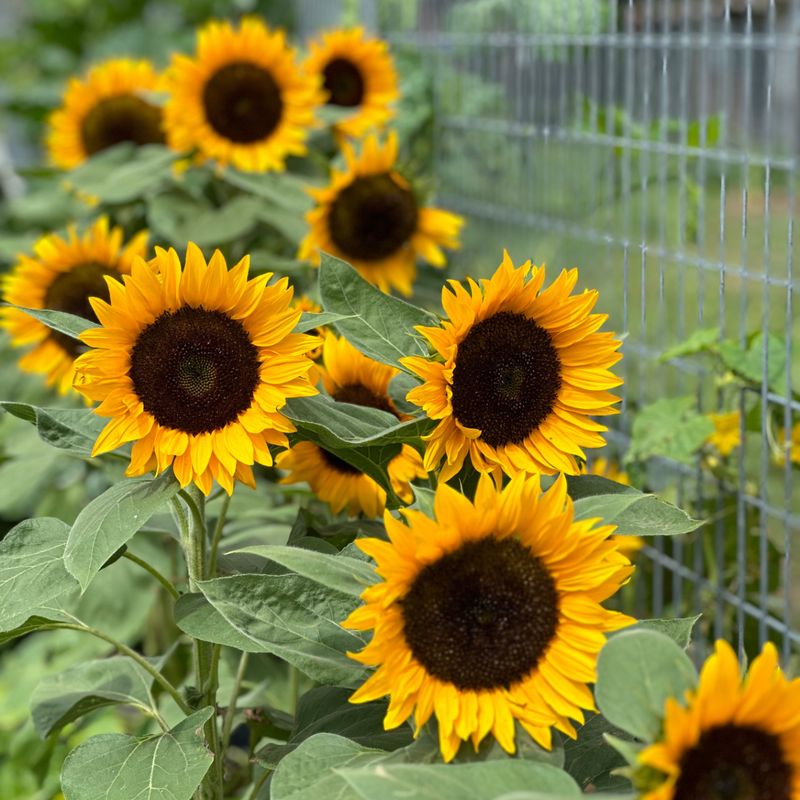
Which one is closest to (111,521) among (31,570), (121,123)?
(31,570)

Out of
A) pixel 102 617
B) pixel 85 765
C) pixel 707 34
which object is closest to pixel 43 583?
pixel 85 765

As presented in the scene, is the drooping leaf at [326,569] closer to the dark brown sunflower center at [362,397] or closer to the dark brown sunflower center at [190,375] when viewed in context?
the dark brown sunflower center at [190,375]

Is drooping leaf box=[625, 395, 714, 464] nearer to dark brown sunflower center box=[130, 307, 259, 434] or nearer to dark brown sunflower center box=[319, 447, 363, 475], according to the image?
dark brown sunflower center box=[319, 447, 363, 475]

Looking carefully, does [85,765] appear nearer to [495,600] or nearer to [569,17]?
[495,600]

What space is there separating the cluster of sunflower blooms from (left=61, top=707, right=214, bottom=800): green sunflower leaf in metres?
0.21

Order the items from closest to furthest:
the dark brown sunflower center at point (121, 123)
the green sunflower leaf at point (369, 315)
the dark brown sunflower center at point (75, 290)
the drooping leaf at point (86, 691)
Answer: the green sunflower leaf at point (369, 315) < the drooping leaf at point (86, 691) < the dark brown sunflower center at point (75, 290) < the dark brown sunflower center at point (121, 123)

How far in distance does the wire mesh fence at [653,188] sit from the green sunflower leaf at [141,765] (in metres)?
0.72

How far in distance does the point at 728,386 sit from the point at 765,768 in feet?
3.39

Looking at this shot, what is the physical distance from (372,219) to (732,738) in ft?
5.18

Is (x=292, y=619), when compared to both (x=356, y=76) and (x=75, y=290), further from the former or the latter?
(x=356, y=76)

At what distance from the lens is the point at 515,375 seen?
48.6 inches

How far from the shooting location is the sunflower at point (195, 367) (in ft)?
3.93

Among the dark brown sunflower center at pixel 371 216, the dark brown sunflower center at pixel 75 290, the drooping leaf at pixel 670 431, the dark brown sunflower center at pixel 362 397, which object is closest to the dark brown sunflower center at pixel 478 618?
the dark brown sunflower center at pixel 362 397

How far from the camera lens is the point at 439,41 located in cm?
304
